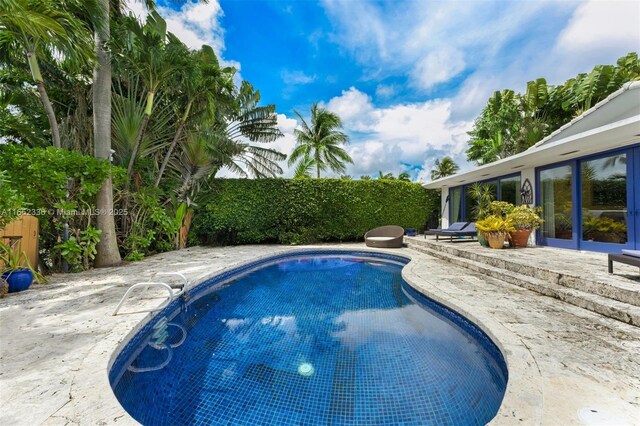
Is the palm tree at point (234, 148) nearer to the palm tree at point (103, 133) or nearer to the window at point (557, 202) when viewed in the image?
the palm tree at point (103, 133)

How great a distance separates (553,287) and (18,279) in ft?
31.5

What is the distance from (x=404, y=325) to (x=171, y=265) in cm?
643

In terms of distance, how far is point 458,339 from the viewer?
11.7 feet

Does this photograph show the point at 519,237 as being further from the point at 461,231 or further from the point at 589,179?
the point at 589,179

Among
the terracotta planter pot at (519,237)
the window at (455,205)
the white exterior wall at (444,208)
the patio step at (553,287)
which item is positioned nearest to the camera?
the patio step at (553,287)

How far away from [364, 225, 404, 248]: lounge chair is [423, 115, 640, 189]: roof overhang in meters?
3.70

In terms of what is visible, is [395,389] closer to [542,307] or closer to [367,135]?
[542,307]

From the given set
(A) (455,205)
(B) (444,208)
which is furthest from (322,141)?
(A) (455,205)

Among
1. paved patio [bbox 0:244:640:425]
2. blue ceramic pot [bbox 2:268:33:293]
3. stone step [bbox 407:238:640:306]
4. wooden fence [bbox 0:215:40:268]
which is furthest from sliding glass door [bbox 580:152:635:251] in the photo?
wooden fence [bbox 0:215:40:268]

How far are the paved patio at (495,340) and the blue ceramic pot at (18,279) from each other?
18 centimetres

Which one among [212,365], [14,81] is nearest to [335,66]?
[14,81]

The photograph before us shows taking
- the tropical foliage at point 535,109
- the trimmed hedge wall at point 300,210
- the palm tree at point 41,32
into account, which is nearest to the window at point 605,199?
the trimmed hedge wall at point 300,210

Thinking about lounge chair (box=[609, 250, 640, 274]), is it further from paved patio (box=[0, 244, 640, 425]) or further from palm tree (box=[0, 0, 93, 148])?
palm tree (box=[0, 0, 93, 148])

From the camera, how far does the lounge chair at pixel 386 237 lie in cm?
1137
